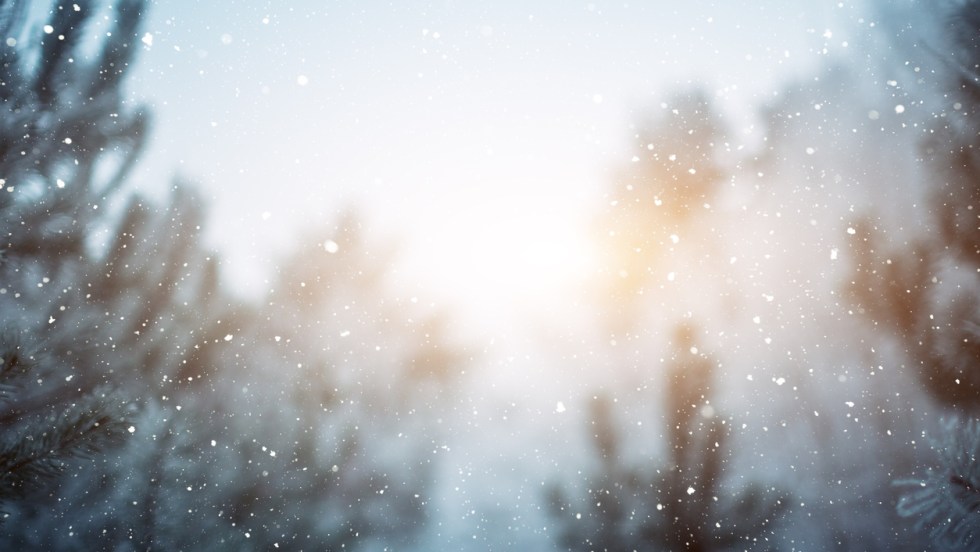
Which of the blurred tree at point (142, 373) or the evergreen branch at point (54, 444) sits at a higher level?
the blurred tree at point (142, 373)

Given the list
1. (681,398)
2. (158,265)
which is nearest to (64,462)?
(158,265)

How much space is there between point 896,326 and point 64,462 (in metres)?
4.16

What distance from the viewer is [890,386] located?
544 centimetres

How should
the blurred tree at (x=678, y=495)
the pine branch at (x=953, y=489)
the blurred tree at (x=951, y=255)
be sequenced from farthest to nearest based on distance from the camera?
1. the blurred tree at (x=678, y=495)
2. the blurred tree at (x=951, y=255)
3. the pine branch at (x=953, y=489)

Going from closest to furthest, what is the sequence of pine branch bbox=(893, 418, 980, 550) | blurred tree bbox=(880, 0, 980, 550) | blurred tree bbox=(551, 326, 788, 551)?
pine branch bbox=(893, 418, 980, 550), blurred tree bbox=(880, 0, 980, 550), blurred tree bbox=(551, 326, 788, 551)

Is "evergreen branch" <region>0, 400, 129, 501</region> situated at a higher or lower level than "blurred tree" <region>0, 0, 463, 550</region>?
lower

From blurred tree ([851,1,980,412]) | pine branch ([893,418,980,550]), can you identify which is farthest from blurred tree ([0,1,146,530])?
blurred tree ([851,1,980,412])

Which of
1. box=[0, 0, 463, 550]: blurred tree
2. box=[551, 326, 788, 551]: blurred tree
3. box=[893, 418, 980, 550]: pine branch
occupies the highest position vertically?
box=[0, 0, 463, 550]: blurred tree

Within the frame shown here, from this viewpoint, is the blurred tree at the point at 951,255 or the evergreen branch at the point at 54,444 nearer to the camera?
the evergreen branch at the point at 54,444

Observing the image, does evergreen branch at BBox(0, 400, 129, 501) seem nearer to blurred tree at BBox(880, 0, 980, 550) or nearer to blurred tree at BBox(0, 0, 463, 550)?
blurred tree at BBox(0, 0, 463, 550)

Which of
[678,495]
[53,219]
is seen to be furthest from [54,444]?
[678,495]

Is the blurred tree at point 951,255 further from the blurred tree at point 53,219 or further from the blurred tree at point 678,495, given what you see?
the blurred tree at point 53,219

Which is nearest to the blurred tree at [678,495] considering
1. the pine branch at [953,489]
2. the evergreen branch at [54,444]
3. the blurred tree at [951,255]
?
the blurred tree at [951,255]

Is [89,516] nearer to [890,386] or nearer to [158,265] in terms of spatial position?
[158,265]
